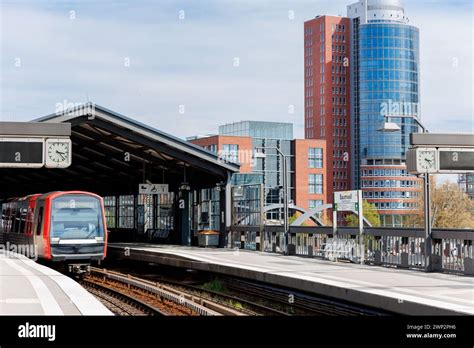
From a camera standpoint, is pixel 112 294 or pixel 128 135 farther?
pixel 128 135

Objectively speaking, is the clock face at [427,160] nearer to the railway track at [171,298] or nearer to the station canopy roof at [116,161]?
the railway track at [171,298]

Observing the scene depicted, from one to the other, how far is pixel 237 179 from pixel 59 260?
71578mm

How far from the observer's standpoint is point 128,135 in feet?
99.0

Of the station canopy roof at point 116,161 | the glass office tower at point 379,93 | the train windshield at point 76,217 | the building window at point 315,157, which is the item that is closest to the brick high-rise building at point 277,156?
the building window at point 315,157

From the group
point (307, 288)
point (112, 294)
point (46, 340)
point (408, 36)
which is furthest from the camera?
point (408, 36)

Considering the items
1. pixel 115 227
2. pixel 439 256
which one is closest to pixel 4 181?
pixel 115 227

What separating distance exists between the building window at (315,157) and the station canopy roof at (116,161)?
66434mm

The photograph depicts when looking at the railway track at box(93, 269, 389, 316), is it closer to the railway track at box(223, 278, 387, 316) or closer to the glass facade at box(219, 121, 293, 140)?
the railway track at box(223, 278, 387, 316)

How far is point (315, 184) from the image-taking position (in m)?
118

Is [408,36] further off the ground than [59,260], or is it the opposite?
[408,36]

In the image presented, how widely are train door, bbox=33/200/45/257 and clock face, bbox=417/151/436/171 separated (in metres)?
14.9

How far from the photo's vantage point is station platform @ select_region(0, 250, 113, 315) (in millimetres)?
8359

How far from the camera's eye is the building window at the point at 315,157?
375 feet

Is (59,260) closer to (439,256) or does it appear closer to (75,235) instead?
(75,235)
